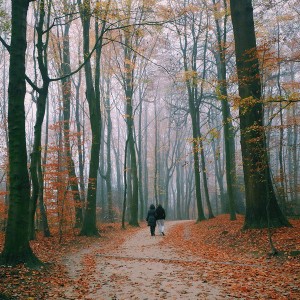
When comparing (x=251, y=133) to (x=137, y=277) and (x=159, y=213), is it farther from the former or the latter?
(x=159, y=213)

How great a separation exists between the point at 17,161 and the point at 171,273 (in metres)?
4.31

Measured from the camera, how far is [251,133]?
11.2 metres

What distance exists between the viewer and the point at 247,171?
37.8 ft

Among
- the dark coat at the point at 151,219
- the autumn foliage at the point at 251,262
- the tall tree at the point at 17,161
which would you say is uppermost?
the tall tree at the point at 17,161

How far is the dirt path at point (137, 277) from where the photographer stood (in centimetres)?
546

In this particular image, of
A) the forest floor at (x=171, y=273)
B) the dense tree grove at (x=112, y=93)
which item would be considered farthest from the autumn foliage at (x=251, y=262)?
the dense tree grove at (x=112, y=93)

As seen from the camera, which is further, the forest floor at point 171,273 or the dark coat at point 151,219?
the dark coat at point 151,219

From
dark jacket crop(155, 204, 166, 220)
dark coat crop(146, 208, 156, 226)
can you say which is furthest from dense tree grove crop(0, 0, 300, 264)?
dark jacket crop(155, 204, 166, 220)

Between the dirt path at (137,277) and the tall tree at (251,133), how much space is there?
3.32 m

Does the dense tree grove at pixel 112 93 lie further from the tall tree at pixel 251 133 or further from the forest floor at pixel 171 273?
the forest floor at pixel 171 273

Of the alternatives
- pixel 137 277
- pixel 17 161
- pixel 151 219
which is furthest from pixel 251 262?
pixel 151 219

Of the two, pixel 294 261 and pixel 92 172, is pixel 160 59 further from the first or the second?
pixel 294 261

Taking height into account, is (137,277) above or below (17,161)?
below

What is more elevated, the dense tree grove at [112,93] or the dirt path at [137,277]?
the dense tree grove at [112,93]
